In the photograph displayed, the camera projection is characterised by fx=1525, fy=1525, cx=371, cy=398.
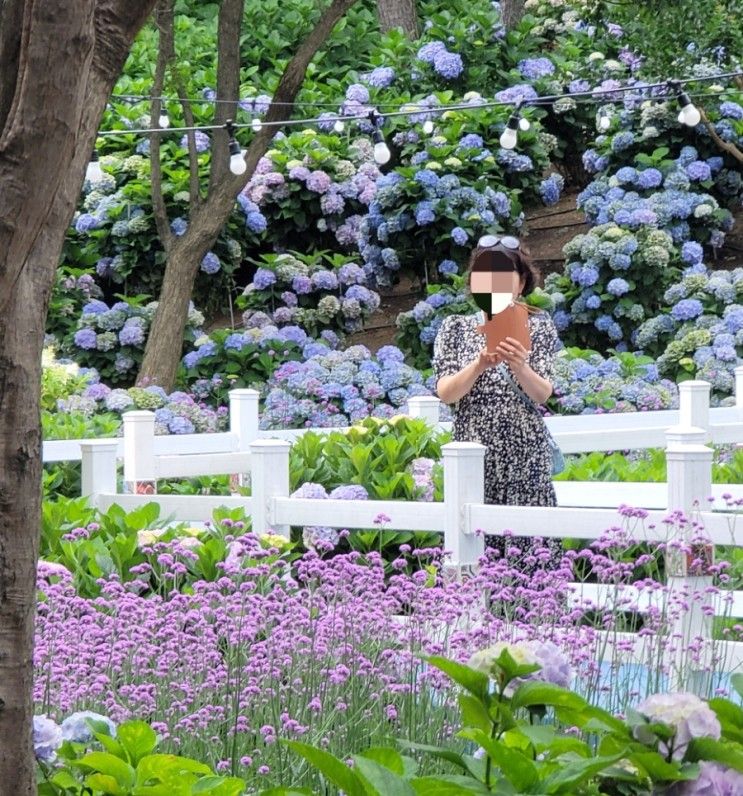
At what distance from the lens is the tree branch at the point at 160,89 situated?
38.5 feet

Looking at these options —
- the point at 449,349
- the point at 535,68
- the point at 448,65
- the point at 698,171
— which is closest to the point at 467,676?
the point at 449,349

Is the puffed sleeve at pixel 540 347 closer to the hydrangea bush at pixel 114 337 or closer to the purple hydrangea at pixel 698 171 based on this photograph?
the hydrangea bush at pixel 114 337

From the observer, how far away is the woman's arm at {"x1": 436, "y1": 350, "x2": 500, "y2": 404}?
464 cm

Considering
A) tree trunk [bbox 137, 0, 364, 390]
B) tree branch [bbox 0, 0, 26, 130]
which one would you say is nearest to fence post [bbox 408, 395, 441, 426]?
tree trunk [bbox 137, 0, 364, 390]

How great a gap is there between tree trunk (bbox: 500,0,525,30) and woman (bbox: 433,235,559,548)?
13.2 m

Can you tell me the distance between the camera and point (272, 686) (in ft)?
11.0

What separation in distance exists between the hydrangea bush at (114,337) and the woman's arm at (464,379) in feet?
27.0

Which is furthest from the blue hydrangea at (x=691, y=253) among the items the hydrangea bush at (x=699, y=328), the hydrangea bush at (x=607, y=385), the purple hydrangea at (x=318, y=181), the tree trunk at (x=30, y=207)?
the tree trunk at (x=30, y=207)

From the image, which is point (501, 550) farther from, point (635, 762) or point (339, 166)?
point (339, 166)

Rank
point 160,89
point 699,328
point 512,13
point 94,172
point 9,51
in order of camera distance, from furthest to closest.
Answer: point 512,13, point 94,172, point 699,328, point 160,89, point 9,51

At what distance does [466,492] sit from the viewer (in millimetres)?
4867

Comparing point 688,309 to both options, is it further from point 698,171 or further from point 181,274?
point 181,274

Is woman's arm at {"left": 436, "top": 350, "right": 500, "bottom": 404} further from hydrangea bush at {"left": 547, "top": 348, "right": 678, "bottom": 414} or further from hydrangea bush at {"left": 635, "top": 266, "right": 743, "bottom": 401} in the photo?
hydrangea bush at {"left": 635, "top": 266, "right": 743, "bottom": 401}

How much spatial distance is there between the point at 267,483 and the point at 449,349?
3.45 ft
